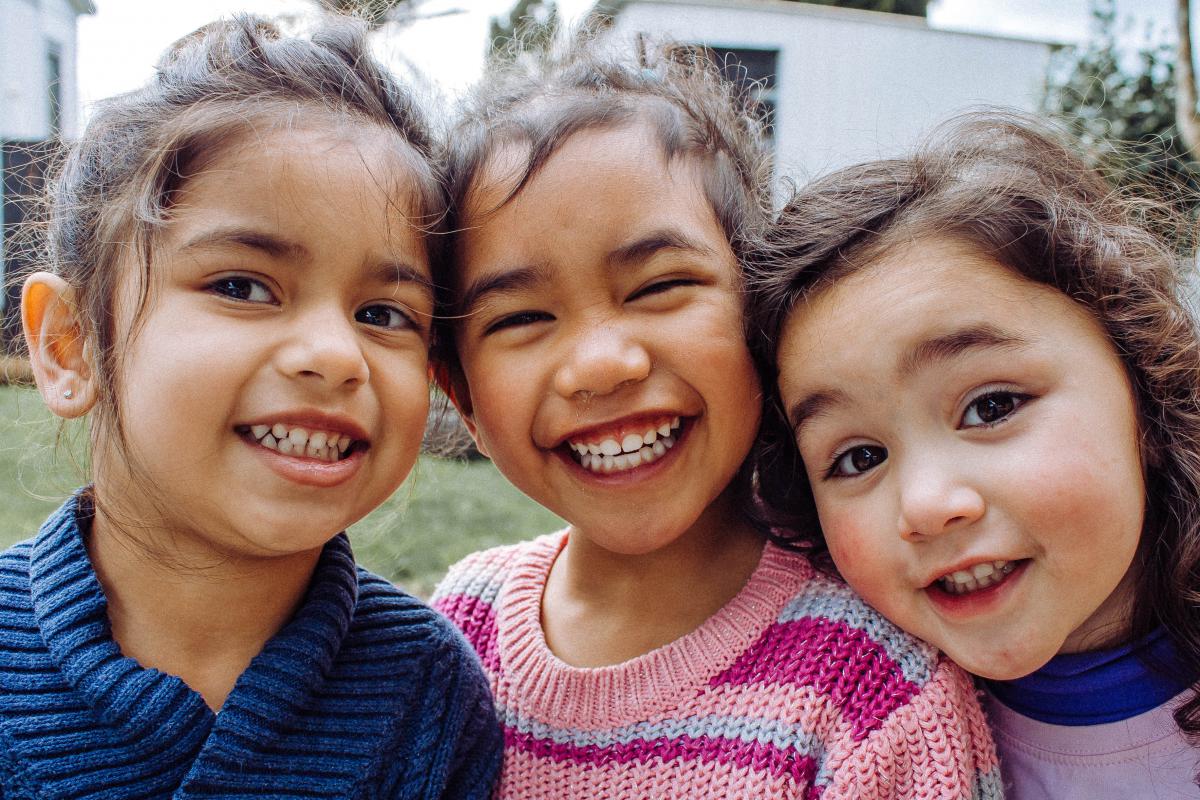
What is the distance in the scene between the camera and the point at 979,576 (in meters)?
1.32

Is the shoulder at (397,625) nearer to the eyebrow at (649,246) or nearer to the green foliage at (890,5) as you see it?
the eyebrow at (649,246)

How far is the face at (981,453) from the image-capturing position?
1256 mm

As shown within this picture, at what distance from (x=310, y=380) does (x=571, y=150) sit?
533 mm

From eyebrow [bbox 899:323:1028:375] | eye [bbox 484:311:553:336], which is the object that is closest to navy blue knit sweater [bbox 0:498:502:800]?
eye [bbox 484:311:553:336]

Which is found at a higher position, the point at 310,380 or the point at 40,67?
the point at 310,380

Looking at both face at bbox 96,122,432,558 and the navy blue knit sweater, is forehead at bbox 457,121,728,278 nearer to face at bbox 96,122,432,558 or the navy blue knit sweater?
face at bbox 96,122,432,558

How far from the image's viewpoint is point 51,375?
139 centimetres

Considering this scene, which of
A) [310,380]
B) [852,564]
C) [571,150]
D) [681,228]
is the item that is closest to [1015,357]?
[852,564]

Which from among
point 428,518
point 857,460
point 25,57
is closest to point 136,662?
Result: point 857,460

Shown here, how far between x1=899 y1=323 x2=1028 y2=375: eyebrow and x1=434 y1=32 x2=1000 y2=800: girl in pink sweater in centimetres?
30

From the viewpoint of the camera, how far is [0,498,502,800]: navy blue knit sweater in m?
1.22

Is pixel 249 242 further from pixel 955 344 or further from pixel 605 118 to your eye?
pixel 955 344

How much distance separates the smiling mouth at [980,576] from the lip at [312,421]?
82 centimetres

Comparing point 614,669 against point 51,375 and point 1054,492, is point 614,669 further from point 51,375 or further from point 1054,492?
point 51,375
